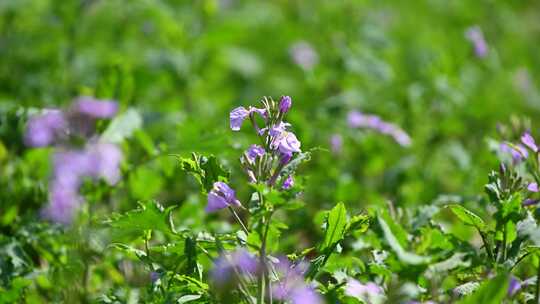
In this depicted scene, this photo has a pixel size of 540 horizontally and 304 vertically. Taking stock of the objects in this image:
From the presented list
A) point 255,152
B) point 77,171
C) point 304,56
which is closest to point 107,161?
point 77,171

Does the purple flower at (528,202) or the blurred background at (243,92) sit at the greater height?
the blurred background at (243,92)

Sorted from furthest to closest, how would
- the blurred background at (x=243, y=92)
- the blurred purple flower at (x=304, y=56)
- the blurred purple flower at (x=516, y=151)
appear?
the blurred purple flower at (x=304, y=56) → the blurred background at (x=243, y=92) → the blurred purple flower at (x=516, y=151)

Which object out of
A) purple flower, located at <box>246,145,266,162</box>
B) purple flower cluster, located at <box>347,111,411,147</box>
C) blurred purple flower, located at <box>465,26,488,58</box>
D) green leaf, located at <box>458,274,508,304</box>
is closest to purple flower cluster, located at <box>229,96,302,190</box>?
purple flower, located at <box>246,145,266,162</box>

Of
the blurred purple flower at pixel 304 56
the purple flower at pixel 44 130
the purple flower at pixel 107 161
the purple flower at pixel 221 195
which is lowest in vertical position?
the purple flower at pixel 221 195

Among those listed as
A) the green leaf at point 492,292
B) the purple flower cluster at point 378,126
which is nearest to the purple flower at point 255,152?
the green leaf at point 492,292

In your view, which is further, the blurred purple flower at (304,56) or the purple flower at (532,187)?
the blurred purple flower at (304,56)

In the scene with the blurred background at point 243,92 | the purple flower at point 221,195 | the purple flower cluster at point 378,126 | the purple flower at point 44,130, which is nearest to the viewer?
the purple flower at point 221,195

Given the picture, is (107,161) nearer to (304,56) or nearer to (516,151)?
(516,151)

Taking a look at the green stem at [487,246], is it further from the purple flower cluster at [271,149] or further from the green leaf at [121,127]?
the green leaf at [121,127]
